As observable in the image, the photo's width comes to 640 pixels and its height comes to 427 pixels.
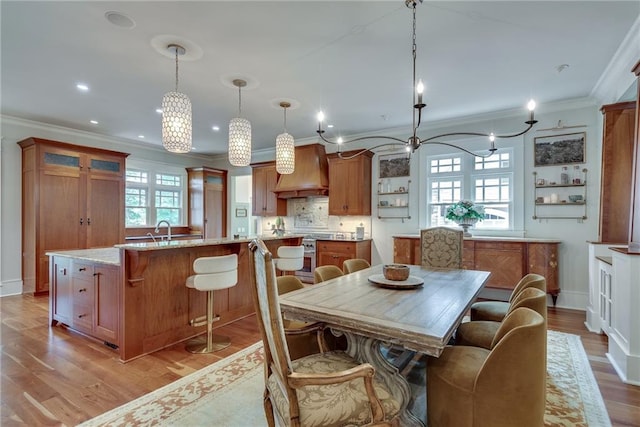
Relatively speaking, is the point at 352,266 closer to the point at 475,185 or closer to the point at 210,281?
the point at 210,281

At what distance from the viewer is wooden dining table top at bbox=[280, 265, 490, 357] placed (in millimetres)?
1454

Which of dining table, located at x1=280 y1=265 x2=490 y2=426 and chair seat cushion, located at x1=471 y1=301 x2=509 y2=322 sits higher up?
dining table, located at x1=280 y1=265 x2=490 y2=426

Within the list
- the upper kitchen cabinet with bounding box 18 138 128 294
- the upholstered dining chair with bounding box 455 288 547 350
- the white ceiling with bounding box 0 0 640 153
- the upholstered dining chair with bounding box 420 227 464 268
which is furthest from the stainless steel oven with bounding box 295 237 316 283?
the upholstered dining chair with bounding box 455 288 547 350

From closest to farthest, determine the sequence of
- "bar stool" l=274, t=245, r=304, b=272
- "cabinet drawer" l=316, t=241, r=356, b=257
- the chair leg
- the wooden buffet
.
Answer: the chair leg < "bar stool" l=274, t=245, r=304, b=272 < the wooden buffet < "cabinet drawer" l=316, t=241, r=356, b=257

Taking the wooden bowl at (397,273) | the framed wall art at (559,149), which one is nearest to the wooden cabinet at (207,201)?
the wooden bowl at (397,273)

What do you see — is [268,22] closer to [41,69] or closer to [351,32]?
[351,32]

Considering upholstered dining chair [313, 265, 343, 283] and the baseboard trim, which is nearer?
upholstered dining chair [313, 265, 343, 283]

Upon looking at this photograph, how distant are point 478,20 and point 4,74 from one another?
16.3 feet

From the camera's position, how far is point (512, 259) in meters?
4.25

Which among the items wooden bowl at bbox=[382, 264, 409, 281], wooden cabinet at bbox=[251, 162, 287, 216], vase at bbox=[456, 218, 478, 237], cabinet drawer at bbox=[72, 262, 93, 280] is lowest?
cabinet drawer at bbox=[72, 262, 93, 280]

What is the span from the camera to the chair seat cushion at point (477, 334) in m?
2.12

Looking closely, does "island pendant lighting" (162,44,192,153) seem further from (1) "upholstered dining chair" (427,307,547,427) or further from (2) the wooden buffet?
(2) the wooden buffet

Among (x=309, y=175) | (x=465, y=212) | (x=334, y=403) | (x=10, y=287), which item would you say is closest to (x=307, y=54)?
(x=334, y=403)

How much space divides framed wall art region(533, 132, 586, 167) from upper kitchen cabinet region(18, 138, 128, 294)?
23.9 ft
